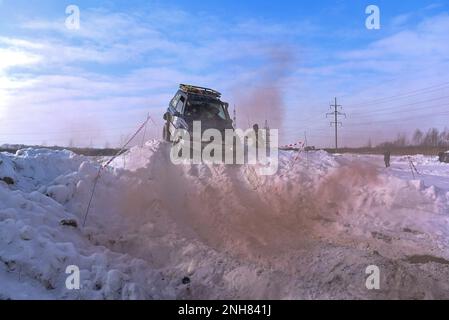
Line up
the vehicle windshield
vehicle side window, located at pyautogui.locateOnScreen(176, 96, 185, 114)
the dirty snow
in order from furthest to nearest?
vehicle side window, located at pyautogui.locateOnScreen(176, 96, 185, 114) < the vehicle windshield < the dirty snow

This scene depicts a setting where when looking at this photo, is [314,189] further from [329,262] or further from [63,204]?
[63,204]

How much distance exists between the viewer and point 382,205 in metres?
10.3

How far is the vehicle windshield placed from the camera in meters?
15.4

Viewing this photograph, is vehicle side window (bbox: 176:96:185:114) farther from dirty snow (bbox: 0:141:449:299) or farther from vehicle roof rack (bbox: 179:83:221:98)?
dirty snow (bbox: 0:141:449:299)

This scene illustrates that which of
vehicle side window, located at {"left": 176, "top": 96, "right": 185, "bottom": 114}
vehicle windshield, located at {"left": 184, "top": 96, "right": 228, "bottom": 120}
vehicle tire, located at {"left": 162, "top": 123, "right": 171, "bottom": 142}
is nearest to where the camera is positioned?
vehicle tire, located at {"left": 162, "top": 123, "right": 171, "bottom": 142}

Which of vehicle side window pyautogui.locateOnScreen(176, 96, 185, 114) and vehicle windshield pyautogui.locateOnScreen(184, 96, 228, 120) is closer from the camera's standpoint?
vehicle windshield pyautogui.locateOnScreen(184, 96, 228, 120)

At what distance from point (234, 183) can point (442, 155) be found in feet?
92.4

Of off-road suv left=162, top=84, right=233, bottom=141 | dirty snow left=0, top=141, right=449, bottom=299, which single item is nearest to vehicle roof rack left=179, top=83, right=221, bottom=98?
off-road suv left=162, top=84, right=233, bottom=141

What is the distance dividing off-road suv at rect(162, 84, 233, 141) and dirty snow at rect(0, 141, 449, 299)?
2317 mm

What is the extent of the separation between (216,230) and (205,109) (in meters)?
7.14

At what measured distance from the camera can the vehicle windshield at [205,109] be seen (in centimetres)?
1536

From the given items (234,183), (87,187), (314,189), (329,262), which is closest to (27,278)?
(87,187)

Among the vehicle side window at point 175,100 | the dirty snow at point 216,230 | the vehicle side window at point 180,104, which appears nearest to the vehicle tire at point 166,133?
the vehicle side window at point 180,104
